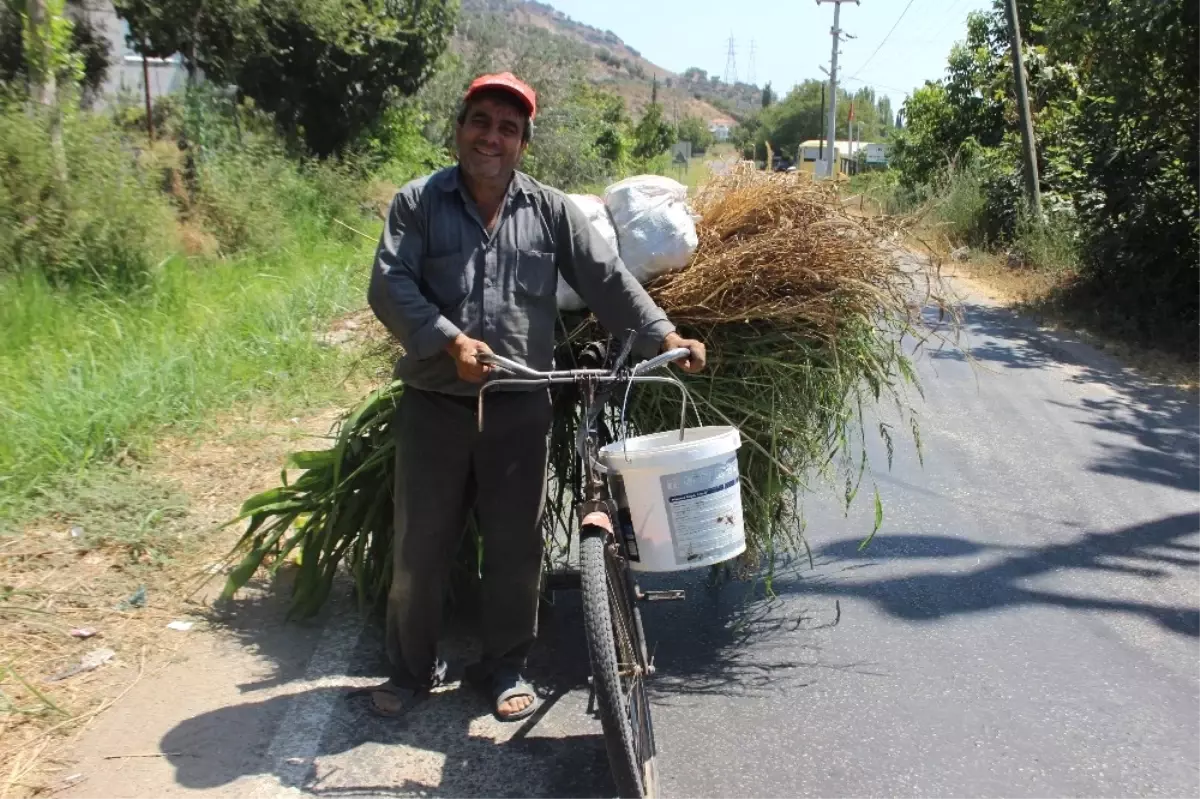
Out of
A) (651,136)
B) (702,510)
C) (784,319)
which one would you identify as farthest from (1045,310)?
(651,136)

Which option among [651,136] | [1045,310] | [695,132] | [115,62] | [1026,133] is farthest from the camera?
[695,132]

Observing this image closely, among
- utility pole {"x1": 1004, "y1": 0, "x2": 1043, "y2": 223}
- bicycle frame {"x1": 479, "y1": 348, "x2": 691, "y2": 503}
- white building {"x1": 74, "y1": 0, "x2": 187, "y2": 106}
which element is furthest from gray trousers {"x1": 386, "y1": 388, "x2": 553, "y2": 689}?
utility pole {"x1": 1004, "y1": 0, "x2": 1043, "y2": 223}

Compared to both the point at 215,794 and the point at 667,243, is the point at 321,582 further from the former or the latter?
the point at 667,243

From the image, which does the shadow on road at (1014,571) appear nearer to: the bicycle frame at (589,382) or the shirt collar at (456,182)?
the bicycle frame at (589,382)

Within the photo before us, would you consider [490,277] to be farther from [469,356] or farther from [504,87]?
[504,87]

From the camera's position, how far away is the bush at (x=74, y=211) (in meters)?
7.75

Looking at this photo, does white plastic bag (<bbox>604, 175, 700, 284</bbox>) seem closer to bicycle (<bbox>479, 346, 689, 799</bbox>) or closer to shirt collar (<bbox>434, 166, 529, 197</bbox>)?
shirt collar (<bbox>434, 166, 529, 197</bbox>)

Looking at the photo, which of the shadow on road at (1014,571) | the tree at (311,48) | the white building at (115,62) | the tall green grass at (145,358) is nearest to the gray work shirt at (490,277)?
the shadow on road at (1014,571)

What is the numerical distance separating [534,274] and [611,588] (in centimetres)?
95

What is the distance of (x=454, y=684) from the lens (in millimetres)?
3574

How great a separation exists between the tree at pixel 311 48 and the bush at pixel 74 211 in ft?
16.6

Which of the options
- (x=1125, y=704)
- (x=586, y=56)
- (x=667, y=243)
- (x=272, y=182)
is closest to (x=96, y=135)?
(x=272, y=182)

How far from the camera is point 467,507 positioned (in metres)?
3.31

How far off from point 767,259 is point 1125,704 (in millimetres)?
1936
